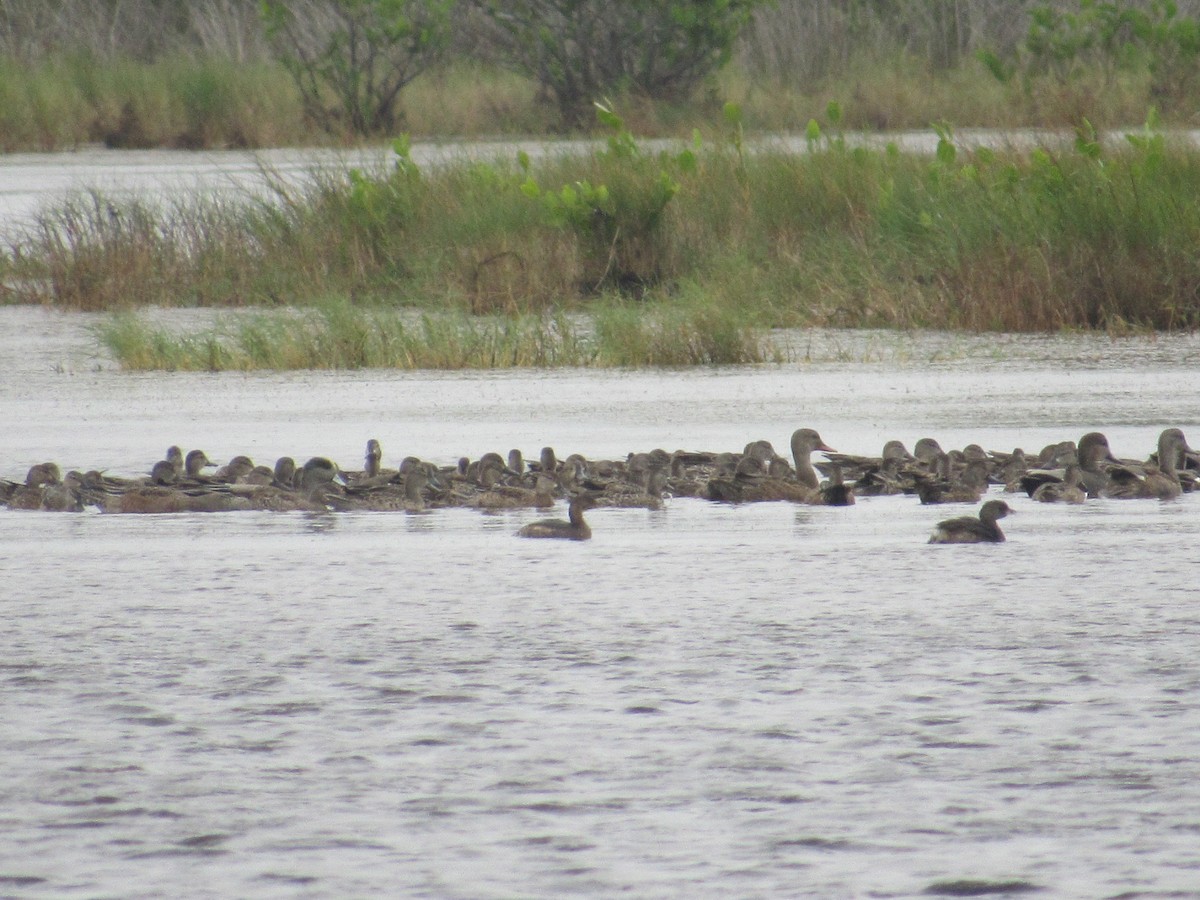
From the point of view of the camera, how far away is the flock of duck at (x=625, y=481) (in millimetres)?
8477

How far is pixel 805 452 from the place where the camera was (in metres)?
8.98

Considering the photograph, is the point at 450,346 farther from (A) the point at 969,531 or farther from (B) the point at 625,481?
(A) the point at 969,531

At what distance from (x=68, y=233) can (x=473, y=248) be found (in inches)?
149

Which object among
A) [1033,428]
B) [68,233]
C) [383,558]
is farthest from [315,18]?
[383,558]

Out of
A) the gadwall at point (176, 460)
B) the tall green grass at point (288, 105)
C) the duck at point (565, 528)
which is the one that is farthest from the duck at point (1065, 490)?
the tall green grass at point (288, 105)

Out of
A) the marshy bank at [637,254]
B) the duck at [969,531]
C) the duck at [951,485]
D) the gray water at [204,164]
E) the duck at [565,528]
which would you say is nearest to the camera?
the duck at [969,531]

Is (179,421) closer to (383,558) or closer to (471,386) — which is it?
(471,386)

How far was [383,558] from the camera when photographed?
7508mm

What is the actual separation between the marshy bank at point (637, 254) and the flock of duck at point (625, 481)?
14.8 feet

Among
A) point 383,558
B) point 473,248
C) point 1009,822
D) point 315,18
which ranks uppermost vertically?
point 315,18

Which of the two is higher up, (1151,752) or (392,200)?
(392,200)

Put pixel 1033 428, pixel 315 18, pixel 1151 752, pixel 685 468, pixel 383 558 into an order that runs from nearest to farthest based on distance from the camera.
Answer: pixel 1151 752 < pixel 383 558 < pixel 685 468 < pixel 1033 428 < pixel 315 18

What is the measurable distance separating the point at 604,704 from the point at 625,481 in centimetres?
330

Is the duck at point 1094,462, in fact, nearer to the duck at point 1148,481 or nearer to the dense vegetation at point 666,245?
the duck at point 1148,481
